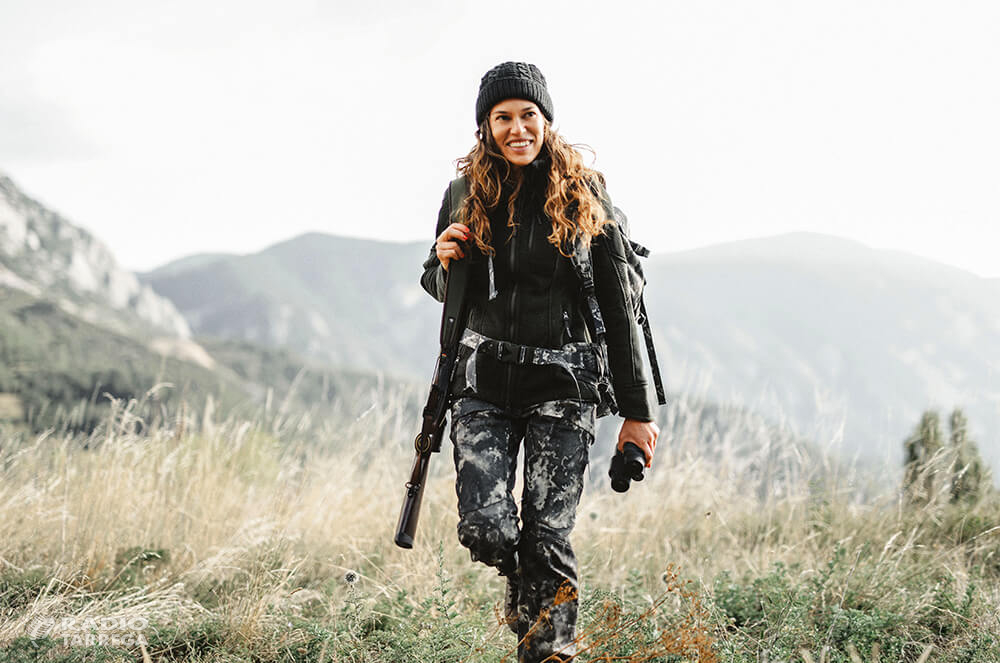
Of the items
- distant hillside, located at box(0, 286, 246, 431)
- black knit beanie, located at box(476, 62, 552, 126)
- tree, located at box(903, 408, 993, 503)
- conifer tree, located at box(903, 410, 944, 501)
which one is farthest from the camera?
distant hillside, located at box(0, 286, 246, 431)

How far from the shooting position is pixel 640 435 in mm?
2494

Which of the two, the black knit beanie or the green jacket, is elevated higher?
the black knit beanie

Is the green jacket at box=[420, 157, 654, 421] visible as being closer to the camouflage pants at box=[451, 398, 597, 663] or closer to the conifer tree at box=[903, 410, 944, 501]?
the camouflage pants at box=[451, 398, 597, 663]

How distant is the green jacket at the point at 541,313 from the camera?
2447 mm

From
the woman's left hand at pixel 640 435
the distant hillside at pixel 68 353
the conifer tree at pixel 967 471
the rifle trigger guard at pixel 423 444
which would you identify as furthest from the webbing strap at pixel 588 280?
the distant hillside at pixel 68 353

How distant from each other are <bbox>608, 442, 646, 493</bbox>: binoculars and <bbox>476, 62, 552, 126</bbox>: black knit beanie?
4.18ft

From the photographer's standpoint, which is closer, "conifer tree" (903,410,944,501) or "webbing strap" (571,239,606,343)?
"webbing strap" (571,239,606,343)

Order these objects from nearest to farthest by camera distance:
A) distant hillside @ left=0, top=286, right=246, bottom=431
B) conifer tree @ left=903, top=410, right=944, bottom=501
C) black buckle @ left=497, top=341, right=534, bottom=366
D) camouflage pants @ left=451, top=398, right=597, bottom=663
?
camouflage pants @ left=451, top=398, right=597, bottom=663 < black buckle @ left=497, top=341, right=534, bottom=366 < conifer tree @ left=903, top=410, right=944, bottom=501 < distant hillside @ left=0, top=286, right=246, bottom=431

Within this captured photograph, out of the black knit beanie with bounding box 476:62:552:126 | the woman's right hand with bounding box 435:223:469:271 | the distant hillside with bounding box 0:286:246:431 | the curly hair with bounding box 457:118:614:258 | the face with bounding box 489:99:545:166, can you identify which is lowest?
the woman's right hand with bounding box 435:223:469:271

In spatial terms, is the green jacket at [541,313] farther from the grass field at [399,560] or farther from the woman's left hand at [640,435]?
the grass field at [399,560]

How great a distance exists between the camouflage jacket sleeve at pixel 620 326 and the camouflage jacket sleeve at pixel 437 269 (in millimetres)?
580

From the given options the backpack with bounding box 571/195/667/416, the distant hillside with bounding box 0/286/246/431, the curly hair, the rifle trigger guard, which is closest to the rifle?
the rifle trigger guard

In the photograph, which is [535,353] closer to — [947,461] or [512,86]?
[512,86]

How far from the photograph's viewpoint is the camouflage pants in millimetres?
2299
